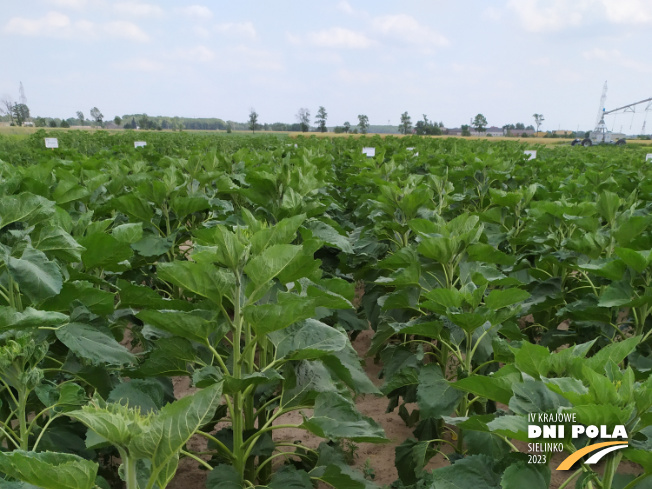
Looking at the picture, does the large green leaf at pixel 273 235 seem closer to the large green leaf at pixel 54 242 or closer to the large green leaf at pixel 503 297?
the large green leaf at pixel 54 242

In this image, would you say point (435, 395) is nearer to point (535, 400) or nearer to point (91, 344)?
point (535, 400)

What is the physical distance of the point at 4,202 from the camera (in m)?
2.24

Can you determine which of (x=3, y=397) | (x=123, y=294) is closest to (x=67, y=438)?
(x=3, y=397)

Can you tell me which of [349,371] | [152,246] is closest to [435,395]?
[349,371]

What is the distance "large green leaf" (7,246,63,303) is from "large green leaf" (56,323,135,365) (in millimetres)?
189

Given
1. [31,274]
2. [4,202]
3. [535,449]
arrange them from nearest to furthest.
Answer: [535,449]
[31,274]
[4,202]

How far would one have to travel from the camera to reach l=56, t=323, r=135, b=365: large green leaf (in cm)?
212

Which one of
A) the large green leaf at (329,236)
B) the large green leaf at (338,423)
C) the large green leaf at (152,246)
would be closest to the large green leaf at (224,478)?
the large green leaf at (338,423)

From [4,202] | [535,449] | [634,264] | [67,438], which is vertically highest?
[4,202]

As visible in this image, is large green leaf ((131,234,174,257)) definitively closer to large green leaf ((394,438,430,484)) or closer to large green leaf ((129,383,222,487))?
large green leaf ((394,438,430,484))

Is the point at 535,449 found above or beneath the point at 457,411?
above

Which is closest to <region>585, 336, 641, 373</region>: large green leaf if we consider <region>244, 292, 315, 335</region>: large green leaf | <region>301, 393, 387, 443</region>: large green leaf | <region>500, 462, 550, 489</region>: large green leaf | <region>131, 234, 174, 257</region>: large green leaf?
<region>500, 462, 550, 489</region>: large green leaf

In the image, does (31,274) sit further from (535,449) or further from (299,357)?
(535,449)

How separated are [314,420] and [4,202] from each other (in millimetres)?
1583
